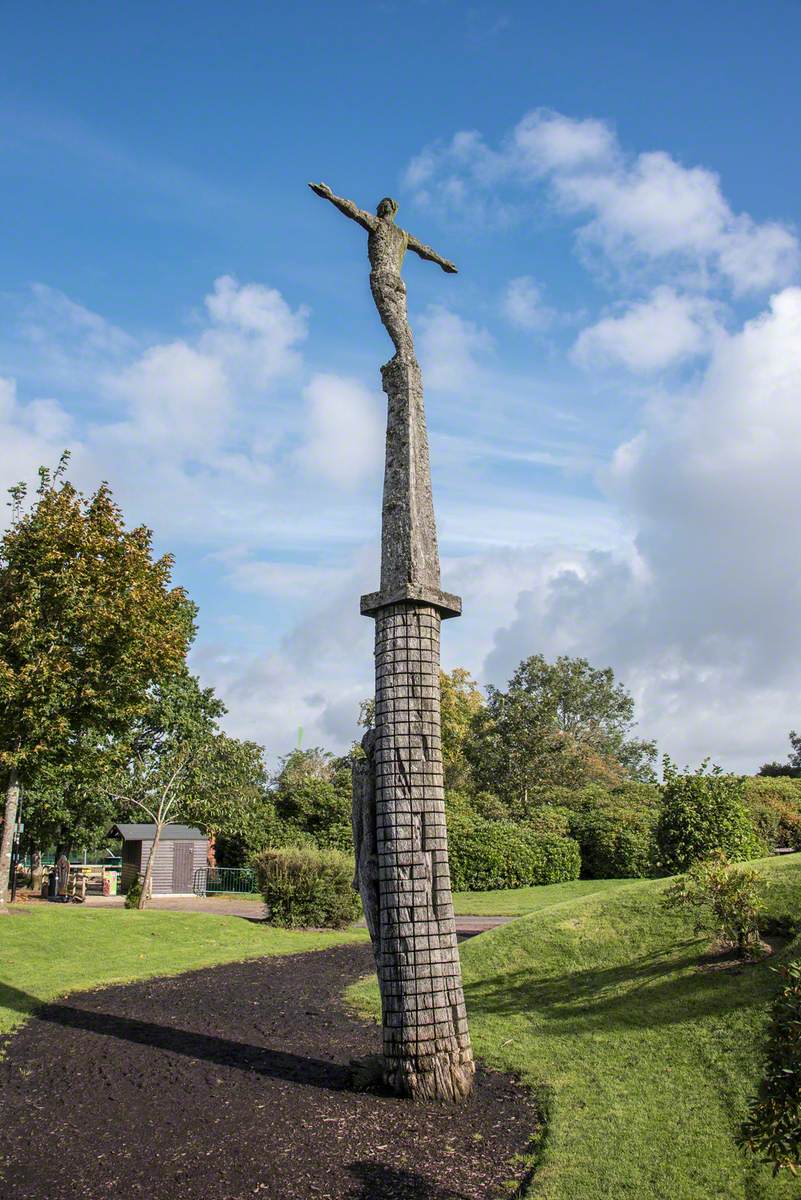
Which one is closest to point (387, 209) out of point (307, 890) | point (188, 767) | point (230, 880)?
point (307, 890)

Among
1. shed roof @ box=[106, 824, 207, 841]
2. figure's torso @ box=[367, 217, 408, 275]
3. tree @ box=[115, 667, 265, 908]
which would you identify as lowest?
shed roof @ box=[106, 824, 207, 841]

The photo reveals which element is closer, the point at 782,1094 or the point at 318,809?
the point at 782,1094

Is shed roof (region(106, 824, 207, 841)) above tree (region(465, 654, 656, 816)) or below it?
below

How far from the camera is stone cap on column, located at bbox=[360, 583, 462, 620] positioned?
783cm

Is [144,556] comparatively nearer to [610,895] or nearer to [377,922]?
[610,895]

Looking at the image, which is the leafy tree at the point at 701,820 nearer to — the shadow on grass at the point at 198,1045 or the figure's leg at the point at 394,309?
the shadow on grass at the point at 198,1045

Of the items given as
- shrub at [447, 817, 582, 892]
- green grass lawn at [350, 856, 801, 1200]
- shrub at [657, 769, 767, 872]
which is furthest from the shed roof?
green grass lawn at [350, 856, 801, 1200]

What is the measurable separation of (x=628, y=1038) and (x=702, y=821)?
27.4ft

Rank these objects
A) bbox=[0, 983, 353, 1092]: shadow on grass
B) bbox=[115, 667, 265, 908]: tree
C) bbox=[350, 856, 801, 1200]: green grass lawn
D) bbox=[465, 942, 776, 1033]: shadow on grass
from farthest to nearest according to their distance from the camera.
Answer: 1. bbox=[115, 667, 265, 908]: tree
2. bbox=[465, 942, 776, 1033]: shadow on grass
3. bbox=[0, 983, 353, 1092]: shadow on grass
4. bbox=[350, 856, 801, 1200]: green grass lawn

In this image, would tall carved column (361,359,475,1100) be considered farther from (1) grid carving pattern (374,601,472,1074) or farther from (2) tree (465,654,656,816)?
(2) tree (465,654,656,816)

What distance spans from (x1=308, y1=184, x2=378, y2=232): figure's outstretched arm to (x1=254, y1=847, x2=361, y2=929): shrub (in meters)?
14.7

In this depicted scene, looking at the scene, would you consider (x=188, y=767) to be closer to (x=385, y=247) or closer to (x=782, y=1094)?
(x=385, y=247)

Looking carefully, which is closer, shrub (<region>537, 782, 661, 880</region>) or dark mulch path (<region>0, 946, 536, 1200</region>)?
dark mulch path (<region>0, 946, 536, 1200</region>)

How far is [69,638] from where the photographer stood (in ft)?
65.9
